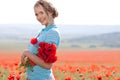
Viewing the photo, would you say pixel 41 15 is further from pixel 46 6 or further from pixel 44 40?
pixel 44 40

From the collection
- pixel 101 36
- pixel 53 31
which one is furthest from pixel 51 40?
pixel 101 36

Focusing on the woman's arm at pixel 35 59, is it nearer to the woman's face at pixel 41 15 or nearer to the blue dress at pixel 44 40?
the blue dress at pixel 44 40

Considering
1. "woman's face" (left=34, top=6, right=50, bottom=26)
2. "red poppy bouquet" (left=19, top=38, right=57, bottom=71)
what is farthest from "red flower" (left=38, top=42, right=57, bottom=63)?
"woman's face" (left=34, top=6, right=50, bottom=26)

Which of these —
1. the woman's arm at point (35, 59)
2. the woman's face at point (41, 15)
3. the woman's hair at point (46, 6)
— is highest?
the woman's hair at point (46, 6)

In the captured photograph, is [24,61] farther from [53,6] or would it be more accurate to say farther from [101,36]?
[101,36]

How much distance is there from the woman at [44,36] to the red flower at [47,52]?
5 cm

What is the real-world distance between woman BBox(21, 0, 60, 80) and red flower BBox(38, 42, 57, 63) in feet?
0.16

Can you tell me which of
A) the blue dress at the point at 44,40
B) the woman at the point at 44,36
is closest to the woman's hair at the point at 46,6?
the woman at the point at 44,36

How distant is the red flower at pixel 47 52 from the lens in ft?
14.9

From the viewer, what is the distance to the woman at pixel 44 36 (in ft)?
15.3

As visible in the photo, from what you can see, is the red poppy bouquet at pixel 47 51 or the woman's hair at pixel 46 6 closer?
the red poppy bouquet at pixel 47 51

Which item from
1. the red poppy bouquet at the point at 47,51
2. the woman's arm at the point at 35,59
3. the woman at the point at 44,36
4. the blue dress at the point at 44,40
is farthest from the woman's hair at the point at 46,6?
the woman's arm at the point at 35,59

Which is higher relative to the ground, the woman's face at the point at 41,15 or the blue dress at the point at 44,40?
the woman's face at the point at 41,15

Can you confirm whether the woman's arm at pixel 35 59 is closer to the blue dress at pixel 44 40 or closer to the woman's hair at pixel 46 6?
the blue dress at pixel 44 40
